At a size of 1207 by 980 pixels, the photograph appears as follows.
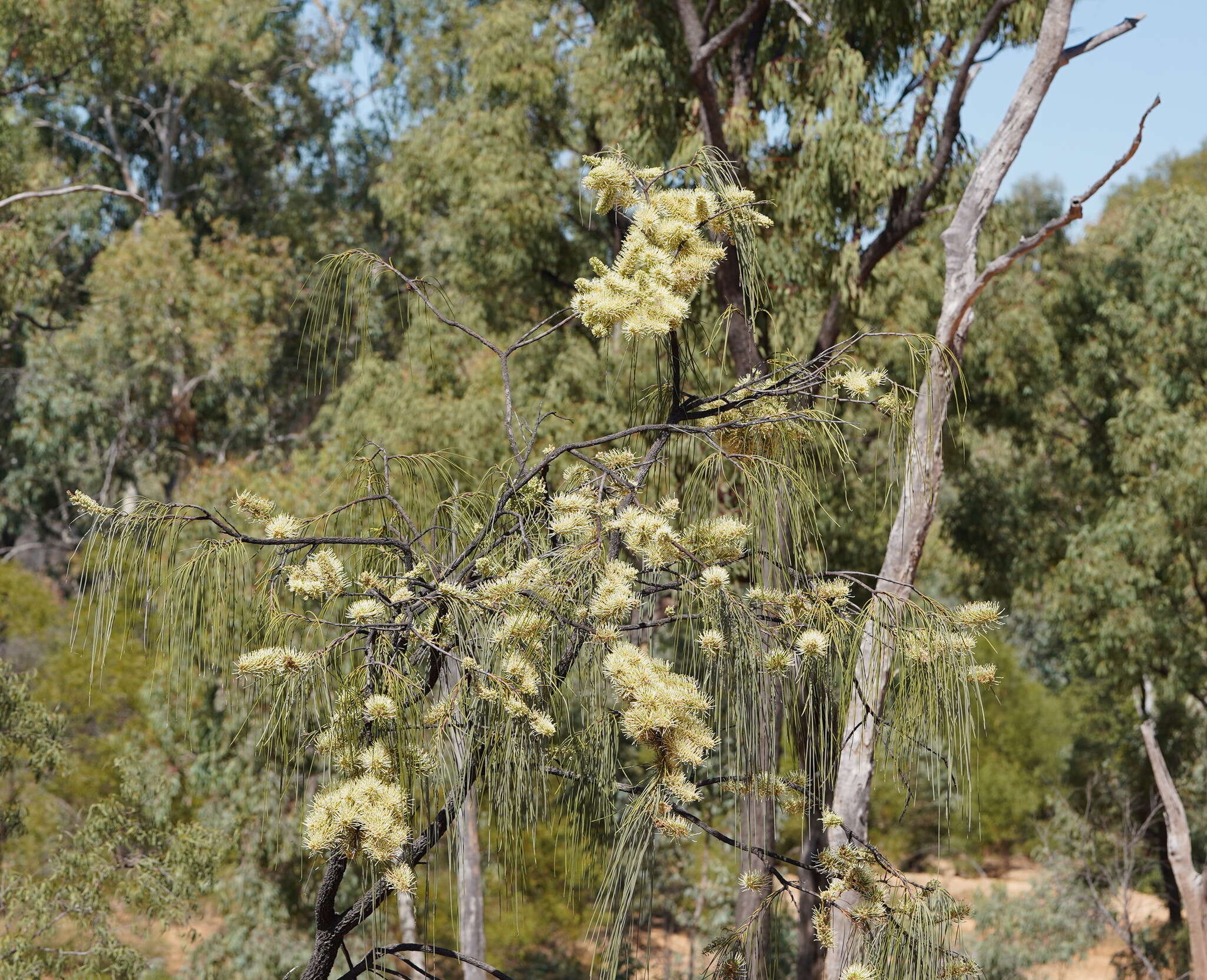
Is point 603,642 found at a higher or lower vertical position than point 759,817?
higher

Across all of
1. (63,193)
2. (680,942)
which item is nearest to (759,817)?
(63,193)

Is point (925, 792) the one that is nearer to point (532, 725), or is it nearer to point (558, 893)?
point (558, 893)

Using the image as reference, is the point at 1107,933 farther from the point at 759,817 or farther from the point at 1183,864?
the point at 759,817

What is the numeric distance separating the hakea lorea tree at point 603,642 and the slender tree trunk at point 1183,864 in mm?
6492

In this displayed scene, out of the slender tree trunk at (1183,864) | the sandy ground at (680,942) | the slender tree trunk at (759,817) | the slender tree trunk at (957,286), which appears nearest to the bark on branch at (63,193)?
the sandy ground at (680,942)

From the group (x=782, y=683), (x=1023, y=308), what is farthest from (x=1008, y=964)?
(x=782, y=683)

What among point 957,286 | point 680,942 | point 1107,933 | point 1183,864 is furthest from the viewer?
point 680,942

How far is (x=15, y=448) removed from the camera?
12352 mm

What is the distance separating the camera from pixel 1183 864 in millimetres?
7840

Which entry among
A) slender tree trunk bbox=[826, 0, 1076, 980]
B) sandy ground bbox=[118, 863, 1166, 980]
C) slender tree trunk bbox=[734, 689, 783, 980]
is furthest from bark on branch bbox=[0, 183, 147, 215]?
slender tree trunk bbox=[734, 689, 783, 980]

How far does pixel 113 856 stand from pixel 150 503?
488cm

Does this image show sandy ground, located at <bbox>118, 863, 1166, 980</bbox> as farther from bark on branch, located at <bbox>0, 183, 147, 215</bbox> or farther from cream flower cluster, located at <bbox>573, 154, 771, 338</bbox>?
cream flower cluster, located at <bbox>573, 154, 771, 338</bbox>

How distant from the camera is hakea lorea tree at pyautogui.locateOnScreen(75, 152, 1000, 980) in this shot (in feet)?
5.69

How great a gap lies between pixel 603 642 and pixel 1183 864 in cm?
752
